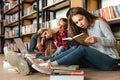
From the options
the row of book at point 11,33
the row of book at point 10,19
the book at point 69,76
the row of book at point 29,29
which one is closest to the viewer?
the book at point 69,76

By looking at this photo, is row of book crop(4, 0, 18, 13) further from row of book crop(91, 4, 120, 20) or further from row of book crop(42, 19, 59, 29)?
row of book crop(91, 4, 120, 20)

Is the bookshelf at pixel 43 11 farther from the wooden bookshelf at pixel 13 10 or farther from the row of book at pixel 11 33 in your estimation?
the row of book at pixel 11 33

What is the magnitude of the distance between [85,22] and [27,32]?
2946 mm

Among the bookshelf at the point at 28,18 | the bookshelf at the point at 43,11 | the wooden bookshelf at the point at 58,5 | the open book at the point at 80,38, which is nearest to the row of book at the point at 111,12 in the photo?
the bookshelf at the point at 43,11

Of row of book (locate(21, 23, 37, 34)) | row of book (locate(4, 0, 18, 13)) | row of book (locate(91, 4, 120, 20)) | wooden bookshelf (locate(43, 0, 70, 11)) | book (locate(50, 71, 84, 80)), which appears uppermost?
row of book (locate(4, 0, 18, 13))

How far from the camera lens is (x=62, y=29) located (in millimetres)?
2773

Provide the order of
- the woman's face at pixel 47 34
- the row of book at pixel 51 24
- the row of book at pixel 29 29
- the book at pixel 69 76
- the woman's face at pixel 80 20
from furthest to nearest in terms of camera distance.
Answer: the row of book at pixel 29 29, the row of book at pixel 51 24, the woman's face at pixel 47 34, the woman's face at pixel 80 20, the book at pixel 69 76

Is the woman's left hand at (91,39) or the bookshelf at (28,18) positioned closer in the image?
the woman's left hand at (91,39)

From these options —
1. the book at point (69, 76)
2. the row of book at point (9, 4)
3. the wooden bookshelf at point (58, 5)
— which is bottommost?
the book at point (69, 76)

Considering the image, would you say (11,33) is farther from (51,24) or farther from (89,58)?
(89,58)

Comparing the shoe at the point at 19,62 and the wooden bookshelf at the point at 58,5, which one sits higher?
the wooden bookshelf at the point at 58,5

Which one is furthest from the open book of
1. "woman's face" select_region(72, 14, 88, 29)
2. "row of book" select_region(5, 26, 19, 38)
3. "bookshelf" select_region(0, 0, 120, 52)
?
"row of book" select_region(5, 26, 19, 38)

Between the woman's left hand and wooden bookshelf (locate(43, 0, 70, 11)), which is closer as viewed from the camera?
the woman's left hand

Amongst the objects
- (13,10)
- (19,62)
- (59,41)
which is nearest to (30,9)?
(13,10)
